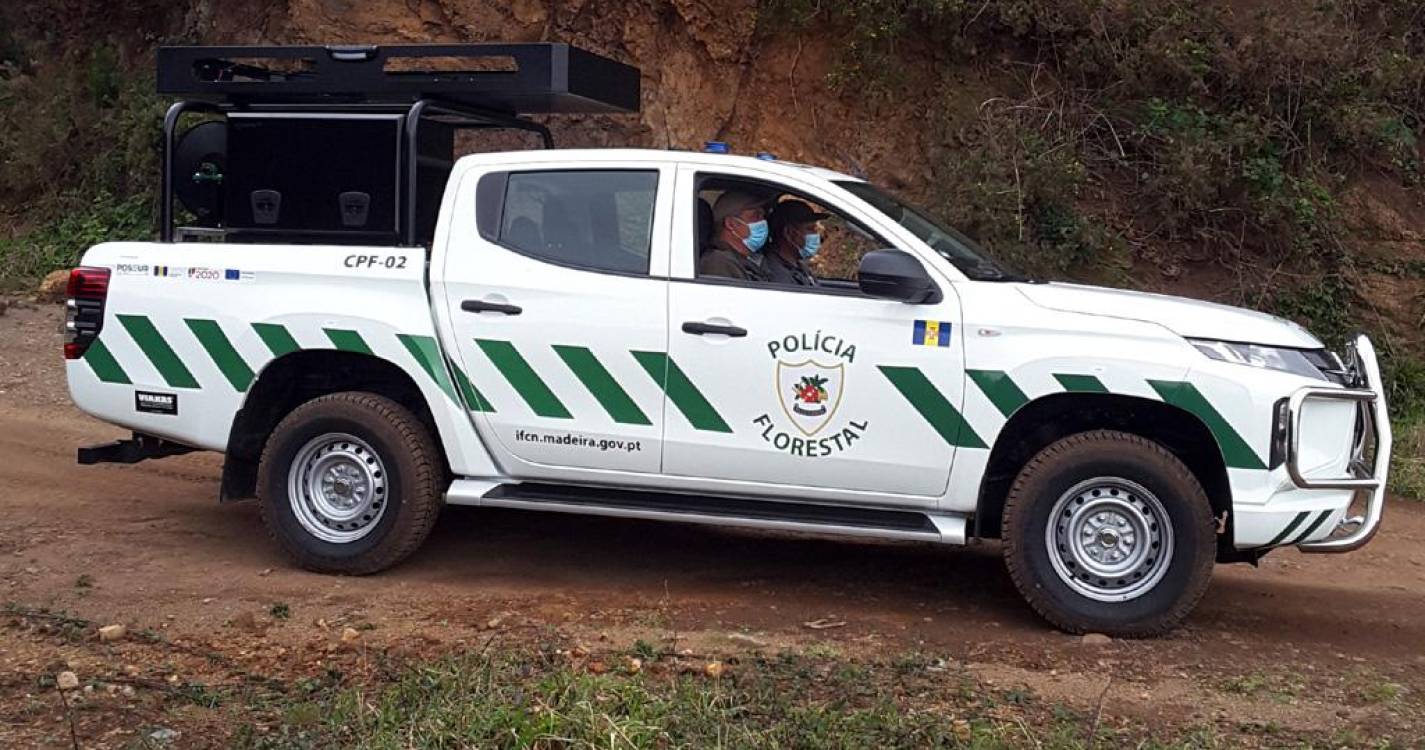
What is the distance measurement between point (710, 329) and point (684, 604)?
3.89ft

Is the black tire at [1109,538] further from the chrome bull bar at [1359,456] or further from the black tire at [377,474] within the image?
the black tire at [377,474]

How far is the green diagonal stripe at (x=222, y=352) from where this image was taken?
6836 millimetres

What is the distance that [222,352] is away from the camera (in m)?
6.86

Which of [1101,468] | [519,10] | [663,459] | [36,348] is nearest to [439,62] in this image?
[519,10]

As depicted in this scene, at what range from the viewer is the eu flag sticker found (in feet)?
20.1

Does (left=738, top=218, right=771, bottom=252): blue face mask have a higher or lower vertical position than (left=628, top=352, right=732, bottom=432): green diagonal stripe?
higher

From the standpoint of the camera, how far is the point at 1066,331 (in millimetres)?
6051

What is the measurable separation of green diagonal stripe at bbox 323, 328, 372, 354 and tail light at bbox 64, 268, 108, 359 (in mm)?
1153

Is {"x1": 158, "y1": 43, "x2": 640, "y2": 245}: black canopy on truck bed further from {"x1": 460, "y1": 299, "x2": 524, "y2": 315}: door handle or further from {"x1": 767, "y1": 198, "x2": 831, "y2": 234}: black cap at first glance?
{"x1": 767, "y1": 198, "x2": 831, "y2": 234}: black cap

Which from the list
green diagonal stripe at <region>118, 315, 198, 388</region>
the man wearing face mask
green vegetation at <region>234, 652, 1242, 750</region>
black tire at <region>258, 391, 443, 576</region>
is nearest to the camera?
green vegetation at <region>234, 652, 1242, 750</region>

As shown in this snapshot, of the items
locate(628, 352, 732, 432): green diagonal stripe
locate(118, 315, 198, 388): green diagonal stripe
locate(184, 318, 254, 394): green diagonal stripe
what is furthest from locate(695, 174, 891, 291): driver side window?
locate(118, 315, 198, 388): green diagonal stripe

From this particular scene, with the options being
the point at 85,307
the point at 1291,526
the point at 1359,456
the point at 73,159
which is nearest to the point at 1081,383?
the point at 1291,526

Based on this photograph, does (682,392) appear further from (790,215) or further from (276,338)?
(276,338)

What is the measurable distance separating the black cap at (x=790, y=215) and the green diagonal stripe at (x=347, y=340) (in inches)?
74.0
